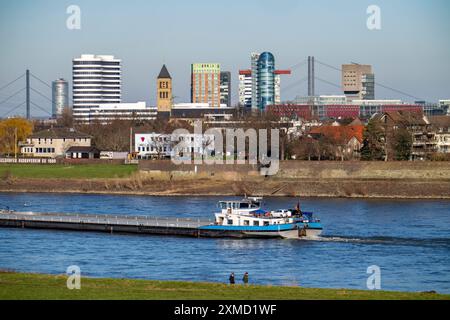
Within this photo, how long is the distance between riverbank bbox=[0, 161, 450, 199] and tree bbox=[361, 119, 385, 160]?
783 cm

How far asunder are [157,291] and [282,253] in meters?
18.7

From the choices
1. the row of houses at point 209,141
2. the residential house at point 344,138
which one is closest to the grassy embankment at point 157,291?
the row of houses at point 209,141

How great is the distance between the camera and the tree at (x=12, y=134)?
131462mm

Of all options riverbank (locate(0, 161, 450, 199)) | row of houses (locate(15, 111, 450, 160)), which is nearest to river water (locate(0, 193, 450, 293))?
riverbank (locate(0, 161, 450, 199))

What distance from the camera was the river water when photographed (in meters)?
42.2

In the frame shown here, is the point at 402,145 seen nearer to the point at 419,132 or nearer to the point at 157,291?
the point at 419,132

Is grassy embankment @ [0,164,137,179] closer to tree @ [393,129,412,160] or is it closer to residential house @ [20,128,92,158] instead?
residential house @ [20,128,92,158]

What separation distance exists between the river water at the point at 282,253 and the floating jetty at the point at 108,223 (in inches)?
46.7

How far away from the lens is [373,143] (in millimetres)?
97875

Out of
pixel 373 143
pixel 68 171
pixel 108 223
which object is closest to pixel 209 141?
pixel 68 171

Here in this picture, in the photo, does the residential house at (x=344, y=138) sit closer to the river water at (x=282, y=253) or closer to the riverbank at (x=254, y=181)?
the riverbank at (x=254, y=181)

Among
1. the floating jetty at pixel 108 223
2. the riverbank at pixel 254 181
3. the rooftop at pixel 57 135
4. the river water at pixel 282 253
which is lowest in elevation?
the river water at pixel 282 253

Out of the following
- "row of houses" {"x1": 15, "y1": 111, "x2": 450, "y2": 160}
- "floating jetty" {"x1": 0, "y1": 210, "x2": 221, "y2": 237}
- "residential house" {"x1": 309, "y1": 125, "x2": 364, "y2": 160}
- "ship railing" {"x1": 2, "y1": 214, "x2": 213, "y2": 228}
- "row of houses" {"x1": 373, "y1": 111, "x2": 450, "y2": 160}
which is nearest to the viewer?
"floating jetty" {"x1": 0, "y1": 210, "x2": 221, "y2": 237}

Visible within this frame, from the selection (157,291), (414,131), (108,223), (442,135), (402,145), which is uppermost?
(414,131)
